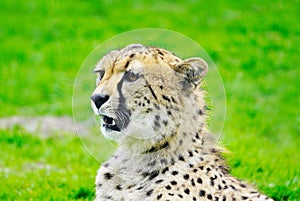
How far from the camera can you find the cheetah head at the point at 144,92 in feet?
12.8

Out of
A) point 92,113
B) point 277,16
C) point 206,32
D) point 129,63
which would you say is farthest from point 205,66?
point 277,16

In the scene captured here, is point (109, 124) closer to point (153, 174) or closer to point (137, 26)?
point (153, 174)

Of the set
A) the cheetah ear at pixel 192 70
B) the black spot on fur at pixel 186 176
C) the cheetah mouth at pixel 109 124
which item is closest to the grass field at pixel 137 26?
the black spot on fur at pixel 186 176

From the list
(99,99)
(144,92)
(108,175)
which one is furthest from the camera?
(108,175)

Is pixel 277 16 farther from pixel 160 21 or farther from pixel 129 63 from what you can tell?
pixel 129 63

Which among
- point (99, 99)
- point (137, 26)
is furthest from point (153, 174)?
point (137, 26)

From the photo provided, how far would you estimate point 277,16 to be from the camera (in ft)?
43.0

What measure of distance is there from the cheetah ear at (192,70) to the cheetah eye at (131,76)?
0.23 meters

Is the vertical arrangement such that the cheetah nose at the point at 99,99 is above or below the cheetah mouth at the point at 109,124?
above

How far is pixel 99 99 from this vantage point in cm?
383

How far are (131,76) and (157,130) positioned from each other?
1.05 feet

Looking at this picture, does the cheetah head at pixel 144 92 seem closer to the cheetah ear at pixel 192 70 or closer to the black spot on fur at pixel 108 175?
the cheetah ear at pixel 192 70

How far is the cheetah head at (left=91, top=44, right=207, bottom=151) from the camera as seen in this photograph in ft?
12.8

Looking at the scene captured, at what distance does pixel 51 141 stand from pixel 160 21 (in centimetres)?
498
